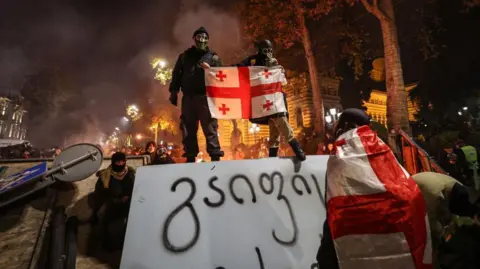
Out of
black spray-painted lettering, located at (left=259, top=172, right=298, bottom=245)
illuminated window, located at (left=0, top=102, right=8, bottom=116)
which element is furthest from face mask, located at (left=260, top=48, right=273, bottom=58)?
illuminated window, located at (left=0, top=102, right=8, bottom=116)

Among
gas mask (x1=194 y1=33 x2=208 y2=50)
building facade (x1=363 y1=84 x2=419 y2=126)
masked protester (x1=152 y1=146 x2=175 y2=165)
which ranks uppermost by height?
building facade (x1=363 y1=84 x2=419 y2=126)

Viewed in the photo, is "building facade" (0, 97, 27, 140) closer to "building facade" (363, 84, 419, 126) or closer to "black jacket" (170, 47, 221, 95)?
"black jacket" (170, 47, 221, 95)

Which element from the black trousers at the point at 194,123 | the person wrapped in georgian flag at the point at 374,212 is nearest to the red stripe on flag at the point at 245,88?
the black trousers at the point at 194,123

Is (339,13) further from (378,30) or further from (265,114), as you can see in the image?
(265,114)

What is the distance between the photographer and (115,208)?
3328 millimetres

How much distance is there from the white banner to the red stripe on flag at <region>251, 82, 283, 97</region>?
112 cm

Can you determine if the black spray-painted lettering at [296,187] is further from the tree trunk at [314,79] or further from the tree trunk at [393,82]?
the tree trunk at [314,79]

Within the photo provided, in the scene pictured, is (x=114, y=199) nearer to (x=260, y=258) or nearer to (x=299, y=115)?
(x=260, y=258)

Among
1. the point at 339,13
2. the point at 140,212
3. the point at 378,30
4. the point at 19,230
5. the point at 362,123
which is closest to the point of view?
the point at 362,123

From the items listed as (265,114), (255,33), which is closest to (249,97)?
(265,114)

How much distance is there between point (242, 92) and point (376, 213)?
268 cm

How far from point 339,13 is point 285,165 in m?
17.6

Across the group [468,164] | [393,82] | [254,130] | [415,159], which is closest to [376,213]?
[415,159]

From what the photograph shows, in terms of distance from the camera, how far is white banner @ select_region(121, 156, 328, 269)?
2434 mm
